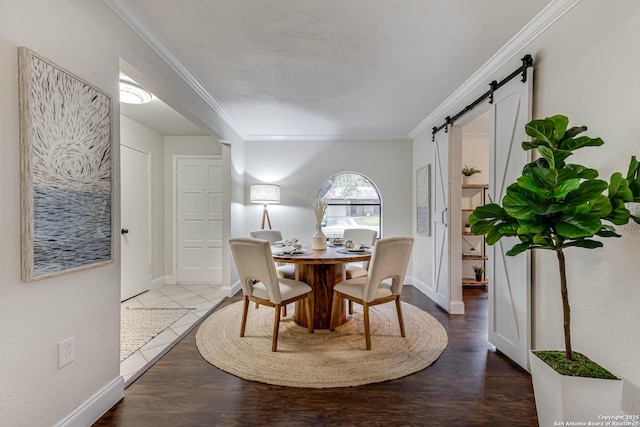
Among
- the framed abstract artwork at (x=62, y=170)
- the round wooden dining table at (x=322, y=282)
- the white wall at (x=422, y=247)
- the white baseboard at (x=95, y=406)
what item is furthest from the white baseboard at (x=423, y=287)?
the framed abstract artwork at (x=62, y=170)

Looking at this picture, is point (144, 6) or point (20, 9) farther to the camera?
point (144, 6)

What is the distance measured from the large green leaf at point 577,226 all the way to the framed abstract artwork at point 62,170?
228 cm

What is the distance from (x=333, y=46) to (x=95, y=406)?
9.11 ft

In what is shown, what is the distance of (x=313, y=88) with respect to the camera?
2.90m

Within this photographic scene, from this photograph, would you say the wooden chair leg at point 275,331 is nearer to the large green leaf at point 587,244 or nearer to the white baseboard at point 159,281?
the large green leaf at point 587,244

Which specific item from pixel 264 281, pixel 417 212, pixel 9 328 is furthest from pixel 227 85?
pixel 417 212

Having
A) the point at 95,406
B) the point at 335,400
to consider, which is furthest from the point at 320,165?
the point at 95,406

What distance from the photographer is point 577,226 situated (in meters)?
1.19

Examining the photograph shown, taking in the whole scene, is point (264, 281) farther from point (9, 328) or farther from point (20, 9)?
point (20, 9)

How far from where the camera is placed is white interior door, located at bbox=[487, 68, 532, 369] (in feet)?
6.73

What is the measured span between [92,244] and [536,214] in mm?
2234

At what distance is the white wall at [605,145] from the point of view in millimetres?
1381

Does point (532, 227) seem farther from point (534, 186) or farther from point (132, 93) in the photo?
point (132, 93)

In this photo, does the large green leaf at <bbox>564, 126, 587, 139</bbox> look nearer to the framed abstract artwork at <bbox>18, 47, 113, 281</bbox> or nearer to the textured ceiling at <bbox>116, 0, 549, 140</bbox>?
the textured ceiling at <bbox>116, 0, 549, 140</bbox>
